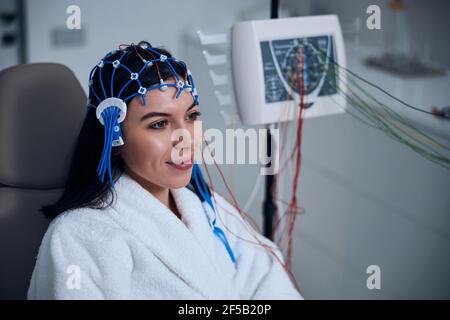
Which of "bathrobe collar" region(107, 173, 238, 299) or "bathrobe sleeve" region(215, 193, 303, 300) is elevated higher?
"bathrobe collar" region(107, 173, 238, 299)

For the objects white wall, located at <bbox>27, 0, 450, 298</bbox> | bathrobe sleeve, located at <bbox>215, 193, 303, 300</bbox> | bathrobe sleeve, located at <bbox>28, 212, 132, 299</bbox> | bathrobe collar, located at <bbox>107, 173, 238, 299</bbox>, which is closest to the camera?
bathrobe sleeve, located at <bbox>28, 212, 132, 299</bbox>

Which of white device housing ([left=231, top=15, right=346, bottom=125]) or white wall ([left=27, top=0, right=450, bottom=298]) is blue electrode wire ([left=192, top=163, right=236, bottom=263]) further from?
white wall ([left=27, top=0, right=450, bottom=298])

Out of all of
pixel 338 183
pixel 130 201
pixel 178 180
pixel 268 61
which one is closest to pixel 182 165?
pixel 178 180

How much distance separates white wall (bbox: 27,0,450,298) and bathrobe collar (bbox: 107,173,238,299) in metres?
0.46

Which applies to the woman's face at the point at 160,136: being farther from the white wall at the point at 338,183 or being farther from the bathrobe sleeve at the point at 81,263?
the white wall at the point at 338,183

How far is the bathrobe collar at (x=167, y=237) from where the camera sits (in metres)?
1.10

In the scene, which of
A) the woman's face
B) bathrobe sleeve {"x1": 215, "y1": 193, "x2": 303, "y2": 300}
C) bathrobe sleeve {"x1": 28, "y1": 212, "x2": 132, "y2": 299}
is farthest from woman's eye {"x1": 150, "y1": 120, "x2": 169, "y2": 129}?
bathrobe sleeve {"x1": 215, "y1": 193, "x2": 303, "y2": 300}

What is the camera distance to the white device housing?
1.31 meters

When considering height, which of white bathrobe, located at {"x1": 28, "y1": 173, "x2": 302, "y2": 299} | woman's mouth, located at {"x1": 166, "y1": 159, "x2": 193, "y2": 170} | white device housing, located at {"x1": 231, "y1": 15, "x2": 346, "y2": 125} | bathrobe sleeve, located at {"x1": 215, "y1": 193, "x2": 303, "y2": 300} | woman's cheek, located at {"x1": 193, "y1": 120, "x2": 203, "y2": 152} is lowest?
bathrobe sleeve, located at {"x1": 215, "y1": 193, "x2": 303, "y2": 300}

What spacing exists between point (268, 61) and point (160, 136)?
0.39m

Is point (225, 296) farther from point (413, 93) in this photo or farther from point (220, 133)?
point (413, 93)

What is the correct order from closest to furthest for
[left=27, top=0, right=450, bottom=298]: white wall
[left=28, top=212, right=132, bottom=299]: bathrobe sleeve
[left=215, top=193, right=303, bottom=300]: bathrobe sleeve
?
[left=28, top=212, right=132, bottom=299]: bathrobe sleeve, [left=215, top=193, right=303, bottom=300]: bathrobe sleeve, [left=27, top=0, right=450, bottom=298]: white wall

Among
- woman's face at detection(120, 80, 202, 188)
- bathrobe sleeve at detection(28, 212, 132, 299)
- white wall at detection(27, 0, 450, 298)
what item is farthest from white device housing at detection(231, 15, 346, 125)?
bathrobe sleeve at detection(28, 212, 132, 299)

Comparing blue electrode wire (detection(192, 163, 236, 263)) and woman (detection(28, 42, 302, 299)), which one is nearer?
woman (detection(28, 42, 302, 299))
